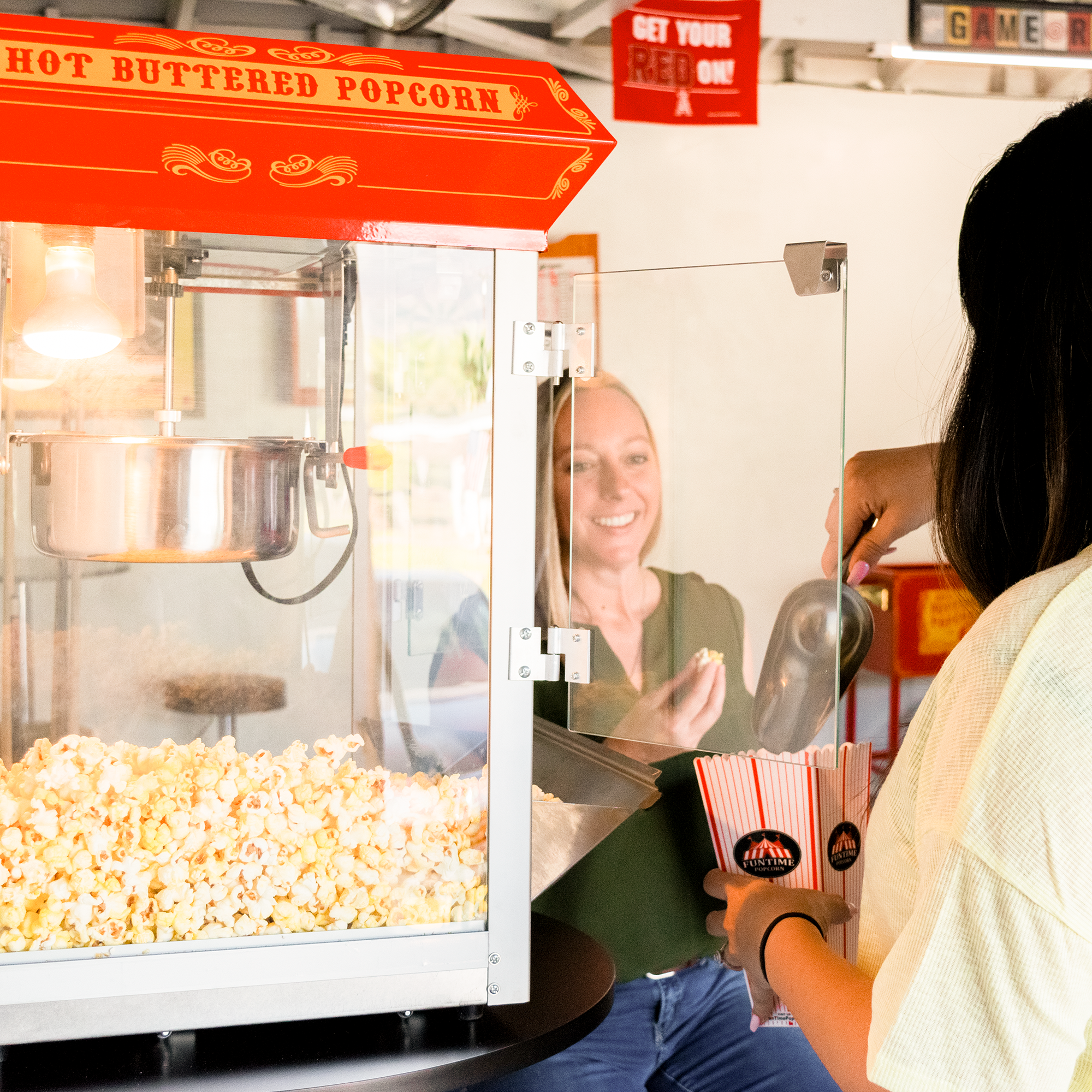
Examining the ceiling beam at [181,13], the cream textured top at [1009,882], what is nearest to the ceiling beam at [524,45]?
the ceiling beam at [181,13]

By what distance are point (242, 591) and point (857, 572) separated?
650 millimetres

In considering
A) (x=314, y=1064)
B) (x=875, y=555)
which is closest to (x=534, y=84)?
(x=875, y=555)

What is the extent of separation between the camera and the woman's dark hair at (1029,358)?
2.23 feet

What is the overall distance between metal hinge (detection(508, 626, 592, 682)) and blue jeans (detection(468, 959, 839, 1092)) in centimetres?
59

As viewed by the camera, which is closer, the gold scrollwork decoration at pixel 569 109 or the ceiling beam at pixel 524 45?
the gold scrollwork decoration at pixel 569 109

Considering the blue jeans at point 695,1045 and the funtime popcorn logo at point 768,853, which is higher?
the funtime popcorn logo at point 768,853

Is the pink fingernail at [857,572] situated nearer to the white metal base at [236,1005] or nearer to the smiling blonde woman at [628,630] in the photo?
the smiling blonde woman at [628,630]

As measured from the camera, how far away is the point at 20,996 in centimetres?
91

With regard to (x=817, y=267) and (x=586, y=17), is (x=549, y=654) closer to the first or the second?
(x=817, y=267)

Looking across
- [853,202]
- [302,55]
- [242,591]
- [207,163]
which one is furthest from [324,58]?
[853,202]

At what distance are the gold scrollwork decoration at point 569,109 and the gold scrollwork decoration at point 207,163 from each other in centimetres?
28

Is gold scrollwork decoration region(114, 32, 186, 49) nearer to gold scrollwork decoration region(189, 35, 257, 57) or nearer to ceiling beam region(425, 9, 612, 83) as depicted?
gold scrollwork decoration region(189, 35, 257, 57)

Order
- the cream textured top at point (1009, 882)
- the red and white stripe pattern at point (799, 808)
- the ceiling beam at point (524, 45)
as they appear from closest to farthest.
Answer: the cream textured top at point (1009, 882), the red and white stripe pattern at point (799, 808), the ceiling beam at point (524, 45)

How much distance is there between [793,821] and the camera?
1371mm
